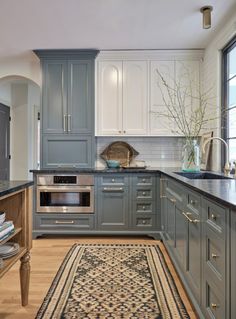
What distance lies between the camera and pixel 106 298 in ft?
6.80

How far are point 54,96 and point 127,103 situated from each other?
104cm

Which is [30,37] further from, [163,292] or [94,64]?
[163,292]

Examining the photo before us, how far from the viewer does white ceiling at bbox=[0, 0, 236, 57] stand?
2711 mm

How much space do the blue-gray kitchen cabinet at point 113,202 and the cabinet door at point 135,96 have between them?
81cm

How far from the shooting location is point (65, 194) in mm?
3609

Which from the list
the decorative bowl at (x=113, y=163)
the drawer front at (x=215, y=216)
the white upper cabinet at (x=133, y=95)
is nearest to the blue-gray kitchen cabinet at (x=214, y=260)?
the drawer front at (x=215, y=216)

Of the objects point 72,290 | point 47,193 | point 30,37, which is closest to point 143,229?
point 47,193

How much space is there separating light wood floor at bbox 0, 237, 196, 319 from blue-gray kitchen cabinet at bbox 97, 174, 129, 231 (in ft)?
0.63

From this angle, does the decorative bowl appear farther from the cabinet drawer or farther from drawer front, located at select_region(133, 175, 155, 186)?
the cabinet drawer

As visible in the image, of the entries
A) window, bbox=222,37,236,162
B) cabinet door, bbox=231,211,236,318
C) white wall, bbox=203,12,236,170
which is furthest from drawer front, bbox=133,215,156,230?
cabinet door, bbox=231,211,236,318

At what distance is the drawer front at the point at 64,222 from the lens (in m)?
3.62

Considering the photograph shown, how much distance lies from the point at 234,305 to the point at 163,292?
1.10 m

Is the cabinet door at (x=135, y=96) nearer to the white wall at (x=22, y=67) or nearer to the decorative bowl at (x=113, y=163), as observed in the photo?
the decorative bowl at (x=113, y=163)

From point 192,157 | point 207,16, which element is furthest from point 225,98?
point 207,16
